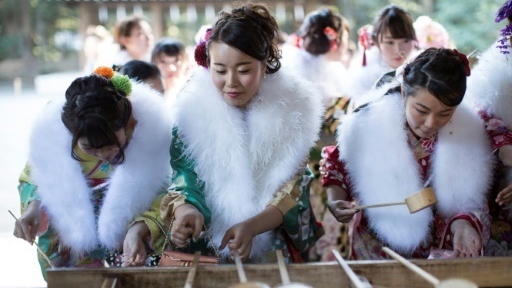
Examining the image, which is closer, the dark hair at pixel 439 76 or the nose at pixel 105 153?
the dark hair at pixel 439 76


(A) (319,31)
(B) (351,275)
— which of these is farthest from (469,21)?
(B) (351,275)

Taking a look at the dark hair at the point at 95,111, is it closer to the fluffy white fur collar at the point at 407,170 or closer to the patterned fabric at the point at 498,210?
the fluffy white fur collar at the point at 407,170

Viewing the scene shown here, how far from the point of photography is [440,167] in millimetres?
2281

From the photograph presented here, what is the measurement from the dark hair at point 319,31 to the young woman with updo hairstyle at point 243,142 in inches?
78.9

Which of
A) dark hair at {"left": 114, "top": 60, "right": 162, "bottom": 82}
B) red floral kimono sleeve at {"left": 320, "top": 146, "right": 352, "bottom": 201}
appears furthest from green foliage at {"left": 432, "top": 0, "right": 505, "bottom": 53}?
red floral kimono sleeve at {"left": 320, "top": 146, "right": 352, "bottom": 201}

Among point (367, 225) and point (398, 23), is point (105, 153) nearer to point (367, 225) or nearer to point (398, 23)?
point (367, 225)

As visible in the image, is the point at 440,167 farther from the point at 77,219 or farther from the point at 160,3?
the point at 160,3

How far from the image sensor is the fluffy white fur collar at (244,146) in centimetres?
220

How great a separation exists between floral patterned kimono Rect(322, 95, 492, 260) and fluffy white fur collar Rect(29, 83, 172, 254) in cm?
75

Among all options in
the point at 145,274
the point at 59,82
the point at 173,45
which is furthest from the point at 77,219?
the point at 59,82

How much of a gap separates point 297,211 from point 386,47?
1840 mm

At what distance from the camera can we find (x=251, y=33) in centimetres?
217

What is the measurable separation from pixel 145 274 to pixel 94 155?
69 cm

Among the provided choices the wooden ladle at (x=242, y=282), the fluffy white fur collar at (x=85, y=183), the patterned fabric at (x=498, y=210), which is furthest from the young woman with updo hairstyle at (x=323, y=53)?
the wooden ladle at (x=242, y=282)
